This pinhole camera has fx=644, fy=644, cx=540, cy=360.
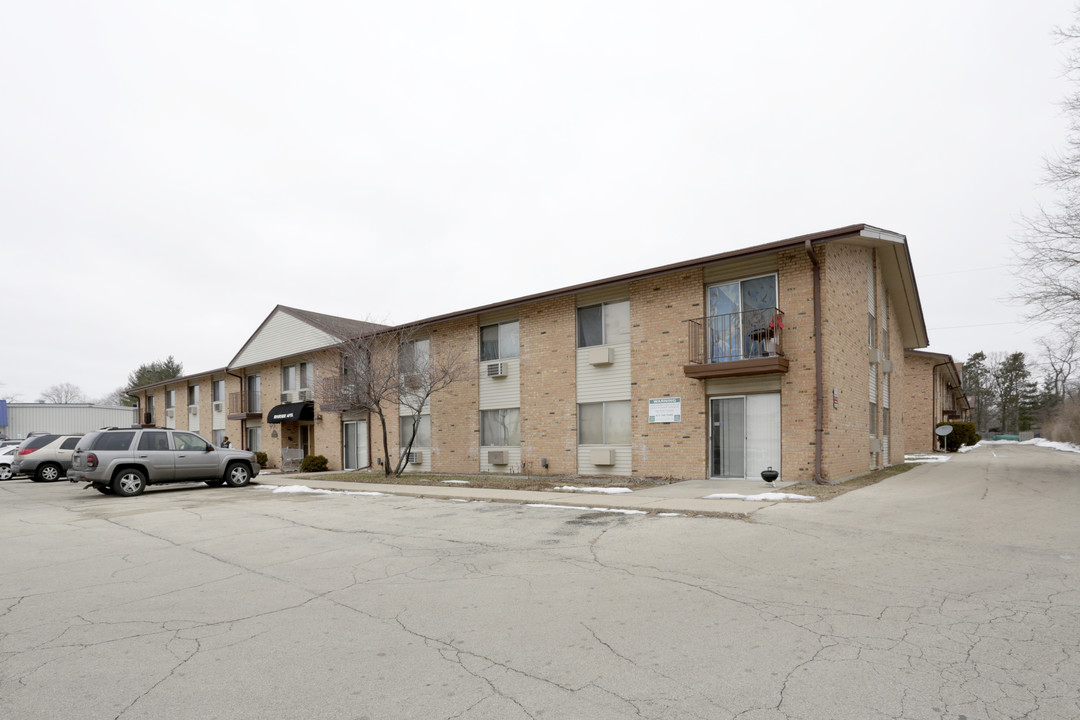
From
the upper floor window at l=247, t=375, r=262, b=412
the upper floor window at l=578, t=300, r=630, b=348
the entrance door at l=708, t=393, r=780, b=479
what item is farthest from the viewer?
the upper floor window at l=247, t=375, r=262, b=412

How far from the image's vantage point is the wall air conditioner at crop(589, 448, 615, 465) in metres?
16.7

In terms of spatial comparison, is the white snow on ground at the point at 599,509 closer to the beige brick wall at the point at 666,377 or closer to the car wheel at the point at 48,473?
the beige brick wall at the point at 666,377

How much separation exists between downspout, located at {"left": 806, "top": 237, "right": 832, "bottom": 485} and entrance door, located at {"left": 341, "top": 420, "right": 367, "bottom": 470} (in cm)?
1683

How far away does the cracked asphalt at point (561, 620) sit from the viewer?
347 centimetres

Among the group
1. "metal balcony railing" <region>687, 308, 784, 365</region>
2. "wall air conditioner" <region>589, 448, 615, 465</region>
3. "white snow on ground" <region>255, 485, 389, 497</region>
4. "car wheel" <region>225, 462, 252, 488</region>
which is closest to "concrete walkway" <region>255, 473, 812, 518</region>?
"white snow on ground" <region>255, 485, 389, 497</region>

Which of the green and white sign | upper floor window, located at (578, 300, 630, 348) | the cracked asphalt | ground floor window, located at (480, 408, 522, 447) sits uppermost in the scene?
upper floor window, located at (578, 300, 630, 348)

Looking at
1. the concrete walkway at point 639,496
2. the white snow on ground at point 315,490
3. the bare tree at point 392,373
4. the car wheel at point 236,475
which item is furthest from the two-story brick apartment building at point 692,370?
the car wheel at point 236,475

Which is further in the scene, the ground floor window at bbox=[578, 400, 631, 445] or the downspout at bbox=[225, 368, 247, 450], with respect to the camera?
the downspout at bbox=[225, 368, 247, 450]

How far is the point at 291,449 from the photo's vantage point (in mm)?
27219

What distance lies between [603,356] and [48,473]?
1983cm

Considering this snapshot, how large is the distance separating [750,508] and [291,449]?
22214 mm

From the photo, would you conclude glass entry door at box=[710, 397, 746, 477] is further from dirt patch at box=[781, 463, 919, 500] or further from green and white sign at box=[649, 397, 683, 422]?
dirt patch at box=[781, 463, 919, 500]

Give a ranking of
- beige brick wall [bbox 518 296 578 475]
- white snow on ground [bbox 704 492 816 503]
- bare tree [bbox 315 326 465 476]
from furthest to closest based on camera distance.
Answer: bare tree [bbox 315 326 465 476] → beige brick wall [bbox 518 296 578 475] → white snow on ground [bbox 704 492 816 503]

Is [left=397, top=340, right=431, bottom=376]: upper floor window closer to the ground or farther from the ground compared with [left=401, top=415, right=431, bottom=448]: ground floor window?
farther from the ground
